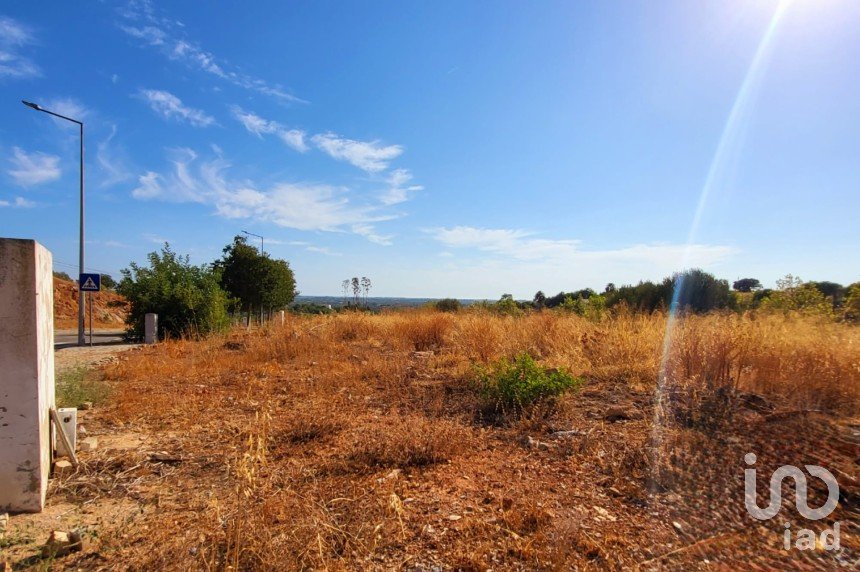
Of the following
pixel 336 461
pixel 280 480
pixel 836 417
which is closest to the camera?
pixel 280 480

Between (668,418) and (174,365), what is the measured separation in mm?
7941

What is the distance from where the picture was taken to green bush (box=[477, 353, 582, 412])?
4820 millimetres

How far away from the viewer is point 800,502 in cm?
260

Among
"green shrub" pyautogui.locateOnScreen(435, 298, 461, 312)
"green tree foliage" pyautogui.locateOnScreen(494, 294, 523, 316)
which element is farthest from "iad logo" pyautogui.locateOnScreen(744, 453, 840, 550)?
"green shrub" pyautogui.locateOnScreen(435, 298, 461, 312)

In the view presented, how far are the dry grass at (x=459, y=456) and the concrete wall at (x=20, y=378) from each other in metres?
0.69

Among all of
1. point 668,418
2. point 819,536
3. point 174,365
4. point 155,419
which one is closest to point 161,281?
point 174,365

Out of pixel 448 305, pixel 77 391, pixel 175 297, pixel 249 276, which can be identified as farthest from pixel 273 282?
pixel 77 391

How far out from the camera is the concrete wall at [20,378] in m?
2.61

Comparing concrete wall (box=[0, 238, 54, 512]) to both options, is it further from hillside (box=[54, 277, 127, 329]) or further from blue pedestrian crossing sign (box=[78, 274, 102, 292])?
hillside (box=[54, 277, 127, 329])

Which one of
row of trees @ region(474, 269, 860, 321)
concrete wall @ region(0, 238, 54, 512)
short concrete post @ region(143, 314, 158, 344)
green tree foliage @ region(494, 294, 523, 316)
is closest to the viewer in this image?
concrete wall @ region(0, 238, 54, 512)

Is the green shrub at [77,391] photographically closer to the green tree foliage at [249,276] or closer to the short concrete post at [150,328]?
the short concrete post at [150,328]

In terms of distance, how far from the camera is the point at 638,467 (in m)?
3.21

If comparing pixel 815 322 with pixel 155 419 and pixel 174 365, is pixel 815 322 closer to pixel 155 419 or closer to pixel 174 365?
pixel 155 419

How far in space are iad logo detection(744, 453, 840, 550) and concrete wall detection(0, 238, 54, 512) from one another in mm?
4379
